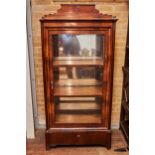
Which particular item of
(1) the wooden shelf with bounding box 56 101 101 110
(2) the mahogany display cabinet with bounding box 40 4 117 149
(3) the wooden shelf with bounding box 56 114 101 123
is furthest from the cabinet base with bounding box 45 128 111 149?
(1) the wooden shelf with bounding box 56 101 101 110

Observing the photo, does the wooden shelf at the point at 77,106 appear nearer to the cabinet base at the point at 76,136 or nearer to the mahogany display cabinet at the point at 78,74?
the mahogany display cabinet at the point at 78,74

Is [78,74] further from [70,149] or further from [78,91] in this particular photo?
[70,149]

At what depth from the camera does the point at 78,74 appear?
2.64 metres

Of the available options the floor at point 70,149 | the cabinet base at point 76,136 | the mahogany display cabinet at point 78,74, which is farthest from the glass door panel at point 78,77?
the floor at point 70,149

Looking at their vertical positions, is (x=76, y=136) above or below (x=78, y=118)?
below

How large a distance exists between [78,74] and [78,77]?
0.05 meters

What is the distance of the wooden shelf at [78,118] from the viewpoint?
2.61 meters

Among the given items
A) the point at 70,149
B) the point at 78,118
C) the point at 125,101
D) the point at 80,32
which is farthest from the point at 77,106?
the point at 80,32

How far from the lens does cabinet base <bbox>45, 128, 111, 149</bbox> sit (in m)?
2.54

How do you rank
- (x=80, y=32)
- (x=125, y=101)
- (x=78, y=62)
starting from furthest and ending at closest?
(x=125, y=101)
(x=78, y=62)
(x=80, y=32)

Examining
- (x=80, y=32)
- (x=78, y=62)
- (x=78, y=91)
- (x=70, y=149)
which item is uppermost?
(x=80, y=32)
